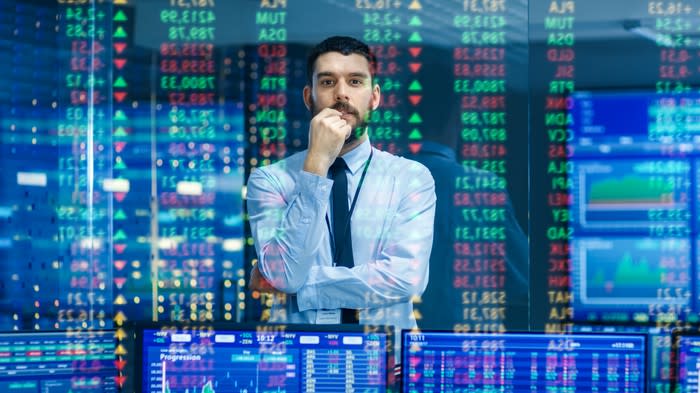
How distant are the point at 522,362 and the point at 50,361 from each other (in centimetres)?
114

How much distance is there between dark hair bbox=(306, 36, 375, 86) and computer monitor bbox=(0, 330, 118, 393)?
48.8 inches

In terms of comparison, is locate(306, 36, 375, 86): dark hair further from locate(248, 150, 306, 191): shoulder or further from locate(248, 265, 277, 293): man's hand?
locate(248, 265, 277, 293): man's hand

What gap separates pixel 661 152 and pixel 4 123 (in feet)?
7.69

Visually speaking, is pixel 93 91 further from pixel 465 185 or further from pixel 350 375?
pixel 350 375

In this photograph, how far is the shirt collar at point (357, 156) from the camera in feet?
9.72

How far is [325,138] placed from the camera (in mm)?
2934

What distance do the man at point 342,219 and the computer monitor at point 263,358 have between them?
0.59m

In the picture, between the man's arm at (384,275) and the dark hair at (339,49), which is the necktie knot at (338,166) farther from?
the dark hair at (339,49)

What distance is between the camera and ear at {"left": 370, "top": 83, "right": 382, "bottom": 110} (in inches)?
122

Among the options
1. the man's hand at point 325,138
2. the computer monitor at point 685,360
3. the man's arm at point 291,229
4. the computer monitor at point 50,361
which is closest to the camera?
the computer monitor at point 685,360

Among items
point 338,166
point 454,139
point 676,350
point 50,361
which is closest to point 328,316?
point 338,166

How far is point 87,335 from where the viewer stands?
227cm

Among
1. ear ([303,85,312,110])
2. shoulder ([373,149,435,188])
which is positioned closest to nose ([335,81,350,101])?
ear ([303,85,312,110])

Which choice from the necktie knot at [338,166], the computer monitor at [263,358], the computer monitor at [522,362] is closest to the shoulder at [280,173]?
the necktie knot at [338,166]
